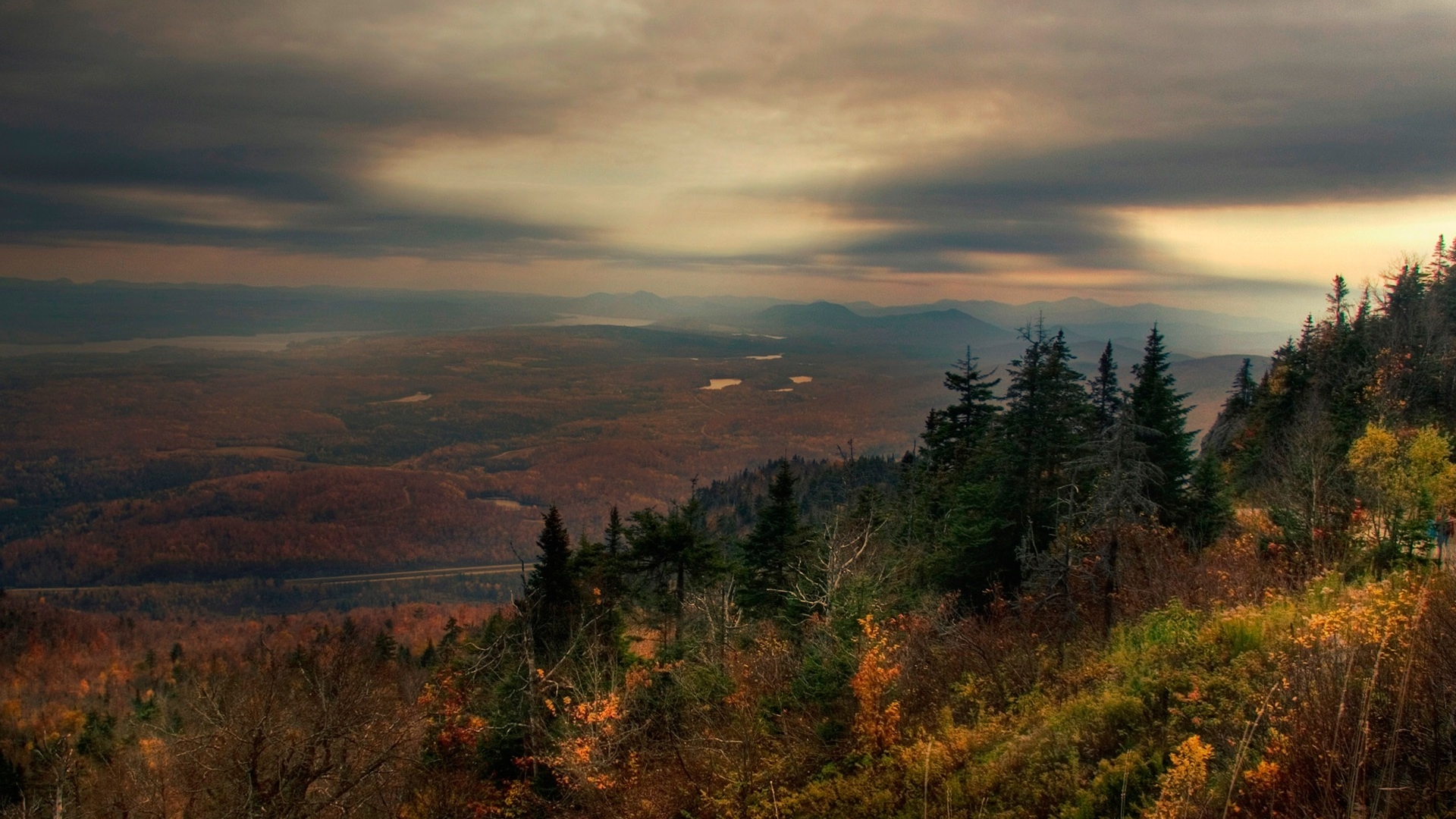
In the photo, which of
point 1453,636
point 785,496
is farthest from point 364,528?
point 1453,636

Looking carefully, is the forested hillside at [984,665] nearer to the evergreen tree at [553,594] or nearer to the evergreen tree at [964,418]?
the evergreen tree at [553,594]

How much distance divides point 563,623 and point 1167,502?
21561 mm

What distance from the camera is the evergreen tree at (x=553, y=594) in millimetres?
24344


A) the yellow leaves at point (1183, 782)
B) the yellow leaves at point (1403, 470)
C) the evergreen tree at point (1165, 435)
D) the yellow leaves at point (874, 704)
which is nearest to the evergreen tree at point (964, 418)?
the evergreen tree at point (1165, 435)

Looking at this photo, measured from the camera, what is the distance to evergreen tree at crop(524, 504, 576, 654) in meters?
24.3

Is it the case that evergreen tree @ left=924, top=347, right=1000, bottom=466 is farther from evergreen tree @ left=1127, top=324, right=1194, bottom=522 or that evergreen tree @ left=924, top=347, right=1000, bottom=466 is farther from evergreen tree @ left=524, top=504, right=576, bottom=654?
evergreen tree @ left=524, top=504, right=576, bottom=654

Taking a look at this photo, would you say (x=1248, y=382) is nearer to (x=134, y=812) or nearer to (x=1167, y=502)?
(x=1167, y=502)

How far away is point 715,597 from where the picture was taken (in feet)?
82.0

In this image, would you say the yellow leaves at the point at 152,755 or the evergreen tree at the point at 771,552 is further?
the evergreen tree at the point at 771,552

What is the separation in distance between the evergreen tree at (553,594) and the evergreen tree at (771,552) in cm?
847

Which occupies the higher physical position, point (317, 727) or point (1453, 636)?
point (1453, 636)

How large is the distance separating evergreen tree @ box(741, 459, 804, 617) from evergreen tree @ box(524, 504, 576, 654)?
27.8ft

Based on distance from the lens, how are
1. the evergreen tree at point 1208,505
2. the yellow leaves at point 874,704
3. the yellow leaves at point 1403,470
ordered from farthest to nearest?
1. the evergreen tree at point 1208,505
2. the yellow leaves at point 1403,470
3. the yellow leaves at point 874,704

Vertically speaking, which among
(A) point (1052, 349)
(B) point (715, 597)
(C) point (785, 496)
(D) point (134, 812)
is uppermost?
(A) point (1052, 349)
